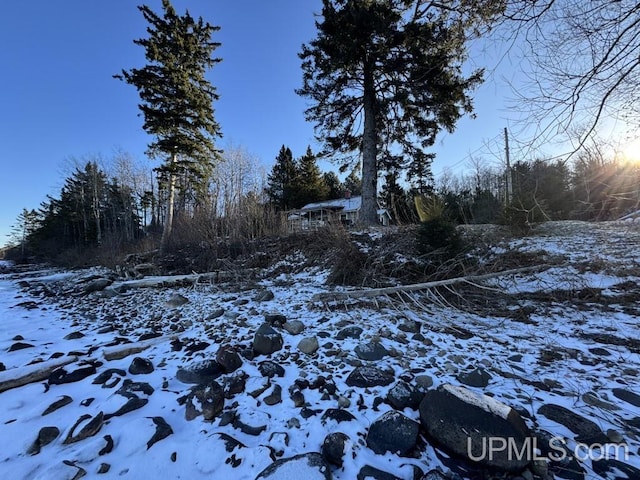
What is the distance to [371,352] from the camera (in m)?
2.88

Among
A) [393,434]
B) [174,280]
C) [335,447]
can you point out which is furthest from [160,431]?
[174,280]

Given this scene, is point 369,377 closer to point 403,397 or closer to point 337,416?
point 403,397

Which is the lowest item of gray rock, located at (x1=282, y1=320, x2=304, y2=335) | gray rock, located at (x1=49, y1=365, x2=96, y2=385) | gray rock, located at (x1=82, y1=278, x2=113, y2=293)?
gray rock, located at (x1=49, y1=365, x2=96, y2=385)

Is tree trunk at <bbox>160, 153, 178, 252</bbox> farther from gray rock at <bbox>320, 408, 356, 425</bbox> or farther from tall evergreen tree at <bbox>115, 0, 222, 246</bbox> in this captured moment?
gray rock at <bbox>320, 408, 356, 425</bbox>

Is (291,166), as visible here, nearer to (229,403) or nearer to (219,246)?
(219,246)

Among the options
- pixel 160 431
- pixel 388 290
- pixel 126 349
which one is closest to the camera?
pixel 160 431

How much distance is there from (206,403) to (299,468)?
101 centimetres

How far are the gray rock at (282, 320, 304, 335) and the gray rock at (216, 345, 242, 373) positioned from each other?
2.79 feet

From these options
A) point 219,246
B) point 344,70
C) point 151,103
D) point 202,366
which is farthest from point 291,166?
point 202,366

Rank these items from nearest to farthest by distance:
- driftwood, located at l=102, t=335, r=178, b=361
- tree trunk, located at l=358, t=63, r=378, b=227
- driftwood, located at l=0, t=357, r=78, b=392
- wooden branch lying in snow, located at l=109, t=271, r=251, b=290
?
1. driftwood, located at l=0, t=357, r=78, b=392
2. driftwood, located at l=102, t=335, r=178, b=361
3. wooden branch lying in snow, located at l=109, t=271, r=251, b=290
4. tree trunk, located at l=358, t=63, r=378, b=227

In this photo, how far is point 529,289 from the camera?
173 inches

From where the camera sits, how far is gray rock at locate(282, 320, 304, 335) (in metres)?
3.56

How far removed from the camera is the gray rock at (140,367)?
2.82 meters

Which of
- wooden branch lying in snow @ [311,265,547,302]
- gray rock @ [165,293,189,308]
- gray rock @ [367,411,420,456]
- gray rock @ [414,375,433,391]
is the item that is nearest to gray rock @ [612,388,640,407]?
gray rock @ [414,375,433,391]
